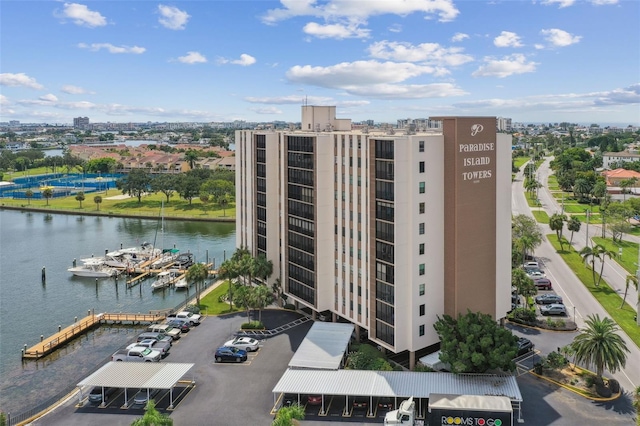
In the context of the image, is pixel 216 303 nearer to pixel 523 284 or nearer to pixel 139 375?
pixel 139 375

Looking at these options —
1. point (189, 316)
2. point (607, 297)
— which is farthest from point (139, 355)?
point (607, 297)

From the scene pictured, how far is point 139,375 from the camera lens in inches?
1403

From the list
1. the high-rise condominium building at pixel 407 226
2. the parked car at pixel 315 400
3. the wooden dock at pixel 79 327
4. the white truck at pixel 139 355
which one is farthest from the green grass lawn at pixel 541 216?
the white truck at pixel 139 355

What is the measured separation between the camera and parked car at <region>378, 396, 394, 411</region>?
3338 cm

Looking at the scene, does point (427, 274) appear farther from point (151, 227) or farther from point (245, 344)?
point (151, 227)

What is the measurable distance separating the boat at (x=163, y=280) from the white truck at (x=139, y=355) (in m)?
24.8

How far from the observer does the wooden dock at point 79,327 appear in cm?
4594

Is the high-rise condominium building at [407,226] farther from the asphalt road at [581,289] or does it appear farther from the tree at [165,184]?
the tree at [165,184]

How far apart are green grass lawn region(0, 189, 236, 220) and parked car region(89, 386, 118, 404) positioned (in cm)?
7642

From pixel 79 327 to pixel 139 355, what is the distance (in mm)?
13385

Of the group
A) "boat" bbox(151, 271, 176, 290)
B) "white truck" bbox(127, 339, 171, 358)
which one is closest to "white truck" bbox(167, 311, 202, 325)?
"white truck" bbox(127, 339, 171, 358)

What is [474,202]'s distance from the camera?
39.9 metres

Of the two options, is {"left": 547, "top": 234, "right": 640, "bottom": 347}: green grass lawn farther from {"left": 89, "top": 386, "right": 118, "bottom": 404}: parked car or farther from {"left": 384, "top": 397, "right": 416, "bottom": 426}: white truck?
{"left": 89, "top": 386, "right": 118, "bottom": 404}: parked car

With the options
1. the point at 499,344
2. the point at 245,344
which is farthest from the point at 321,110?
the point at 499,344
